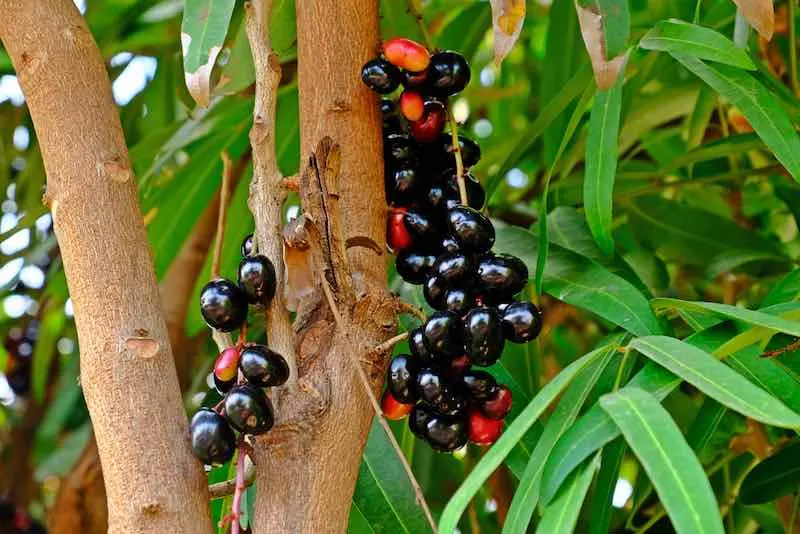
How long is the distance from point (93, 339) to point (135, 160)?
0.53 m

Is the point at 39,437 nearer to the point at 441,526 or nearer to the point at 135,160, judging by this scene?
the point at 135,160

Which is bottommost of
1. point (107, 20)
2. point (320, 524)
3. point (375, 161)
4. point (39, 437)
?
point (39, 437)

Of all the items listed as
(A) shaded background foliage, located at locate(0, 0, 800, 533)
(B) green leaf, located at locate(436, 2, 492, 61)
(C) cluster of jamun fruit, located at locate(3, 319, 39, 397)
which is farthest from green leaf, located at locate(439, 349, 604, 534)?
(C) cluster of jamun fruit, located at locate(3, 319, 39, 397)

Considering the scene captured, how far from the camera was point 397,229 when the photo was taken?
2.11ft

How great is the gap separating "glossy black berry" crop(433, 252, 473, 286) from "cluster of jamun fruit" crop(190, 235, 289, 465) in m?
0.09

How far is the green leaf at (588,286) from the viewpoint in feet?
2.12

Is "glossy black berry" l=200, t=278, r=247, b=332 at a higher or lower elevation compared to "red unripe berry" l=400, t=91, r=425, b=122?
lower

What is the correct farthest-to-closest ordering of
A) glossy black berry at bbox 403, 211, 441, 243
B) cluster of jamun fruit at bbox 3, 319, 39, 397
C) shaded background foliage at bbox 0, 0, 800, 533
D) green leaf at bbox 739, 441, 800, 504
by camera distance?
cluster of jamun fruit at bbox 3, 319, 39, 397
green leaf at bbox 739, 441, 800, 504
glossy black berry at bbox 403, 211, 441, 243
shaded background foliage at bbox 0, 0, 800, 533

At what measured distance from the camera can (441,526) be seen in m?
0.48

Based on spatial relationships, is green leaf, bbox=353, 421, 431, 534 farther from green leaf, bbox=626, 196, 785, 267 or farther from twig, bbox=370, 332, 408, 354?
green leaf, bbox=626, 196, 785, 267

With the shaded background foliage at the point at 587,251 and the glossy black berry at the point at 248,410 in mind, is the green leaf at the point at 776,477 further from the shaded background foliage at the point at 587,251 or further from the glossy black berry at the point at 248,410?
the glossy black berry at the point at 248,410

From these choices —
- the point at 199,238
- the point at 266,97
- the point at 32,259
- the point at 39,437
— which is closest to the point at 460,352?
the point at 266,97

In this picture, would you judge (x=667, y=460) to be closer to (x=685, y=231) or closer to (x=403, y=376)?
(x=403, y=376)

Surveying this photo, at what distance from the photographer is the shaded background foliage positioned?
1.73ft
